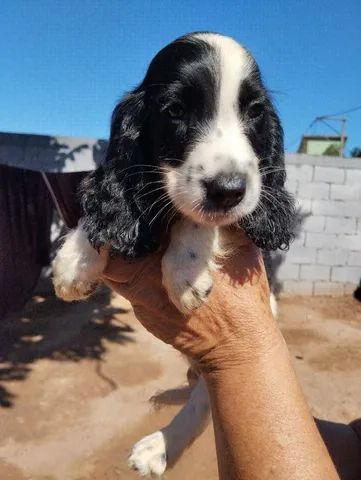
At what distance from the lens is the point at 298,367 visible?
5875mm

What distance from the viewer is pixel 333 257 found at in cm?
905

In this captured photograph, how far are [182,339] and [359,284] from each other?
776 centimetres

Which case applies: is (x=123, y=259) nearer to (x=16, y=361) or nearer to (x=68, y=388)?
(x=68, y=388)

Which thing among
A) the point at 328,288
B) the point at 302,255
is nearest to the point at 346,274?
the point at 328,288

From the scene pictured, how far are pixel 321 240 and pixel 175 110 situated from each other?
7396 millimetres

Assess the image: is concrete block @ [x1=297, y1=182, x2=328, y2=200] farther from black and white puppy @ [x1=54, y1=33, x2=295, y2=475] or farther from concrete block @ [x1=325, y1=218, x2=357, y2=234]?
black and white puppy @ [x1=54, y1=33, x2=295, y2=475]

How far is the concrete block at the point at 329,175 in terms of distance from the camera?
877cm

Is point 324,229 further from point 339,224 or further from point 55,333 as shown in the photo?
point 55,333

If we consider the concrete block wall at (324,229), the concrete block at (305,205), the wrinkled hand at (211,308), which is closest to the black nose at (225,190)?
the wrinkled hand at (211,308)

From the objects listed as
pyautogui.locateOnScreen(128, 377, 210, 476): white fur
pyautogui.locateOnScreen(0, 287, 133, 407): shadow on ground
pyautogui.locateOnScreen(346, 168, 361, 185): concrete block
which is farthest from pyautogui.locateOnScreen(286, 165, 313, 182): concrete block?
pyautogui.locateOnScreen(128, 377, 210, 476): white fur

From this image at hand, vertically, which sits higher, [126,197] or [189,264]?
[126,197]

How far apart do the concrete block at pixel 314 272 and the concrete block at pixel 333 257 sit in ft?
0.32

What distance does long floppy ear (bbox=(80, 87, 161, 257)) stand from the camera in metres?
2.07

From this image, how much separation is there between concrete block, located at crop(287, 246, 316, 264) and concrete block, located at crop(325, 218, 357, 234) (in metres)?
0.46
